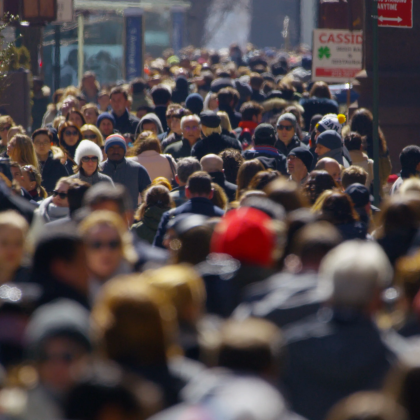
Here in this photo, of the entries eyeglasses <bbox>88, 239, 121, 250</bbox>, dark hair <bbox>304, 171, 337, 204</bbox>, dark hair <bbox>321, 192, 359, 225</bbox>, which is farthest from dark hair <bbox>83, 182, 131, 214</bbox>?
dark hair <bbox>304, 171, 337, 204</bbox>

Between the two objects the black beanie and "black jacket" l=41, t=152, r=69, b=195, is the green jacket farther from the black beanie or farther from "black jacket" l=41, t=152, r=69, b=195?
"black jacket" l=41, t=152, r=69, b=195

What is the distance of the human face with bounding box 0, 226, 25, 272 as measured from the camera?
192 inches

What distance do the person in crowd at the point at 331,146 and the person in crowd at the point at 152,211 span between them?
2.73 m

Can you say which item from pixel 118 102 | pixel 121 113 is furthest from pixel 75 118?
pixel 121 113

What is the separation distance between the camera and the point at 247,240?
182 inches

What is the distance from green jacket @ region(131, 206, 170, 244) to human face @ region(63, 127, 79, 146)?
12.3 ft

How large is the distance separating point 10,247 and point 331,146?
5.22 m

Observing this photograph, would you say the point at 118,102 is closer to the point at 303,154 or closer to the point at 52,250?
the point at 303,154

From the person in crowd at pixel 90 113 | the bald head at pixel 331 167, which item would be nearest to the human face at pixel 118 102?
the person in crowd at pixel 90 113

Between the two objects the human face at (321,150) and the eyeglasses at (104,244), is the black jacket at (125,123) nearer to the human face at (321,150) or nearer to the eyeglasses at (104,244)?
the human face at (321,150)

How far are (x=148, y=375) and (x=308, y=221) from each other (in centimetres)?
212

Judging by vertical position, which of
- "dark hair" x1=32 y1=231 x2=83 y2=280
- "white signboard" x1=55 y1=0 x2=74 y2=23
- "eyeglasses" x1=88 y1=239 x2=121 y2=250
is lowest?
"eyeglasses" x1=88 y1=239 x2=121 y2=250

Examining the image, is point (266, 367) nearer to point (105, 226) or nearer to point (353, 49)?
point (105, 226)

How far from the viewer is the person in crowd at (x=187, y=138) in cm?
1063
